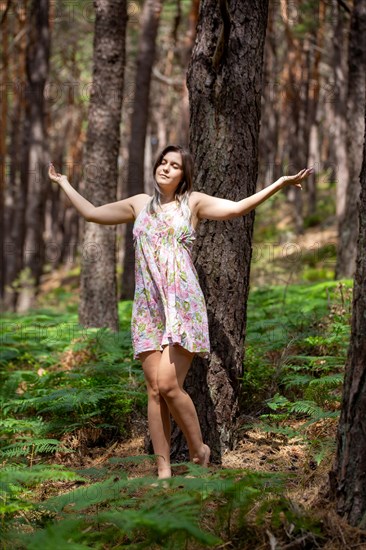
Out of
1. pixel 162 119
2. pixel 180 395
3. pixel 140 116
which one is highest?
pixel 162 119

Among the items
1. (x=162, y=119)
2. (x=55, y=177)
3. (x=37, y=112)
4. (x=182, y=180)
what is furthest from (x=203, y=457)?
(x=162, y=119)

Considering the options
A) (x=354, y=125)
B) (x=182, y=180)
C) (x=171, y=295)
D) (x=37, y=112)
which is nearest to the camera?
(x=171, y=295)

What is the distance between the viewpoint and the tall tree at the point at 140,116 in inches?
549

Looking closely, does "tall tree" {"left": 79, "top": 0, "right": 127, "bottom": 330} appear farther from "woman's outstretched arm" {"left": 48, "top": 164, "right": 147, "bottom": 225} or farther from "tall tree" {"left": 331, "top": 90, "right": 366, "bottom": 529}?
"tall tree" {"left": 331, "top": 90, "right": 366, "bottom": 529}

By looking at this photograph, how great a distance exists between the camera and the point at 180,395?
420cm

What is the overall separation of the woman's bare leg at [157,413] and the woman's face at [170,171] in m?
1.12

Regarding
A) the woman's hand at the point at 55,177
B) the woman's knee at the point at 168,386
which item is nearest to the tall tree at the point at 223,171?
the woman's knee at the point at 168,386

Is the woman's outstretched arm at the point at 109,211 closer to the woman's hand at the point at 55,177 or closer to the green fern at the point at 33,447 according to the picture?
the woman's hand at the point at 55,177

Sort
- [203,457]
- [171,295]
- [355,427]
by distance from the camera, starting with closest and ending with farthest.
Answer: [355,427] < [171,295] < [203,457]

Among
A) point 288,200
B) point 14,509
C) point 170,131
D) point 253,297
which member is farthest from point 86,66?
point 14,509

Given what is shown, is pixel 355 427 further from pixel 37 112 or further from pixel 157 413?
pixel 37 112

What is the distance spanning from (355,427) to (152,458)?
1.41 metres

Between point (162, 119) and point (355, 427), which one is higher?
point (162, 119)

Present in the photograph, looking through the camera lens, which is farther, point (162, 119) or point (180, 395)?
point (162, 119)
